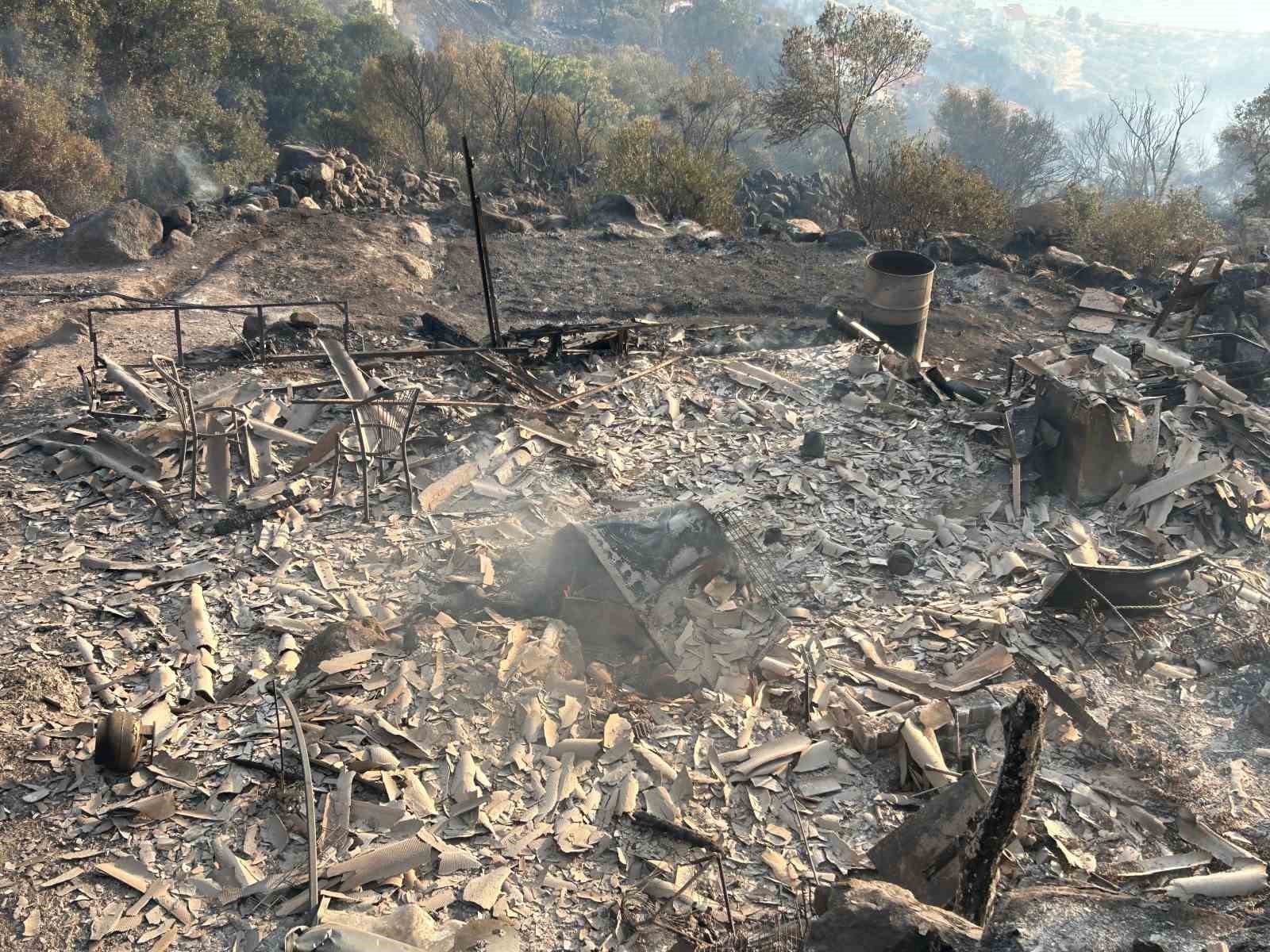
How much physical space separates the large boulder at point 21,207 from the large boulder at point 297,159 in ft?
16.6

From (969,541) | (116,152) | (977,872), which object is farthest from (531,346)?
(116,152)

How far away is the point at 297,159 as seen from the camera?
65.0ft

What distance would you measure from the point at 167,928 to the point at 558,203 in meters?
20.3

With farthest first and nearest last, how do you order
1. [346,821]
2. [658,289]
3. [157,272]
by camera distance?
[658,289] < [157,272] < [346,821]

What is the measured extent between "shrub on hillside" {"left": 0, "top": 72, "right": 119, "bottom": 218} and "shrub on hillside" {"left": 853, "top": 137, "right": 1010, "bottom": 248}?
62.4 feet

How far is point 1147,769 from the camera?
5.28 metres

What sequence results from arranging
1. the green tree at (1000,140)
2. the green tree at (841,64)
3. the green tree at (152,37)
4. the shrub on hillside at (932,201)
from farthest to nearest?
the green tree at (1000,140) → the green tree at (152,37) → the green tree at (841,64) → the shrub on hillside at (932,201)

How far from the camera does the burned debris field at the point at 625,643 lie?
14.0ft

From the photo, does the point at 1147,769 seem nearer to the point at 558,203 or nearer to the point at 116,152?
the point at 558,203

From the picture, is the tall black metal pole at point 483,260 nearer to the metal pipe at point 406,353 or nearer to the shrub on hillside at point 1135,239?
the metal pipe at point 406,353

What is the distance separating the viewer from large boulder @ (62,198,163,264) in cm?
1334

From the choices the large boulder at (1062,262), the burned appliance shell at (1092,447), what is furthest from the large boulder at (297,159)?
the burned appliance shell at (1092,447)

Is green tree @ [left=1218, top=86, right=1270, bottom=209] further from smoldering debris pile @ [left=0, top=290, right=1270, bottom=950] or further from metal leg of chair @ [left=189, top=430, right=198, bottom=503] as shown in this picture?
metal leg of chair @ [left=189, top=430, right=198, bottom=503]

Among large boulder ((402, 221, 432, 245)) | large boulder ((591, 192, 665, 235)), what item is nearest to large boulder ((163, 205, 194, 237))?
large boulder ((402, 221, 432, 245))
